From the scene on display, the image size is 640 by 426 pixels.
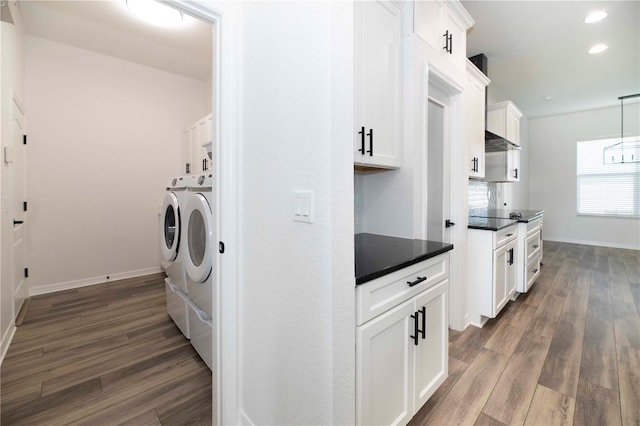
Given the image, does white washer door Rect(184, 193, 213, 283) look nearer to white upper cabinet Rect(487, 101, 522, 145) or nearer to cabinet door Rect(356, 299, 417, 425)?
cabinet door Rect(356, 299, 417, 425)

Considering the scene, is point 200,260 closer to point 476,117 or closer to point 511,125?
point 476,117

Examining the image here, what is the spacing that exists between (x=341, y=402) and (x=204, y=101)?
460 centimetres

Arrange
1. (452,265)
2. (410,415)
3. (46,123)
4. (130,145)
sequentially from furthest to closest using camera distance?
(130,145) → (46,123) → (452,265) → (410,415)

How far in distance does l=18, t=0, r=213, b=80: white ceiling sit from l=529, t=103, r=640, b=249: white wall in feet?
22.6

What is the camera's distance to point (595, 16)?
8.93 ft

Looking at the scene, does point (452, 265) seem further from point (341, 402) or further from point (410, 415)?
point (341, 402)

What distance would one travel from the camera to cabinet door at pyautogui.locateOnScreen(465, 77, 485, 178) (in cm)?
262

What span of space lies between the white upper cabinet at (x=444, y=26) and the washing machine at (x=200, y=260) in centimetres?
170

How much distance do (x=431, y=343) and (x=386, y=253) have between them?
1.72 feet

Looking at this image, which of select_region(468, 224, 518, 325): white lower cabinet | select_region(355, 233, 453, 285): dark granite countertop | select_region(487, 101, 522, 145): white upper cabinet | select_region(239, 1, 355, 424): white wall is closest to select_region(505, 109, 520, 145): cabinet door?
select_region(487, 101, 522, 145): white upper cabinet

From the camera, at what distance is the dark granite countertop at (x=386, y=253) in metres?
1.11

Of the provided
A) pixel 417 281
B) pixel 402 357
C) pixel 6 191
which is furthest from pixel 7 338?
pixel 417 281

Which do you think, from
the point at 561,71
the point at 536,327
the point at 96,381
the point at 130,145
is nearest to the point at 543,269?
the point at 536,327

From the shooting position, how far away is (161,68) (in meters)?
3.97
